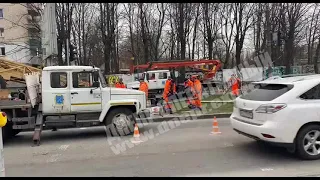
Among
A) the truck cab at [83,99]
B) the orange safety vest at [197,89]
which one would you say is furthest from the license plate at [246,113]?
the orange safety vest at [197,89]

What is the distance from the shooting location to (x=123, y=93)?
27.9ft

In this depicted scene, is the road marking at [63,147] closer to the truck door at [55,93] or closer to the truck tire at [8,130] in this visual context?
the truck door at [55,93]

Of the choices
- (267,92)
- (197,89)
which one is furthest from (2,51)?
(267,92)

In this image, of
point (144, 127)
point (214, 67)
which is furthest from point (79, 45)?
point (144, 127)

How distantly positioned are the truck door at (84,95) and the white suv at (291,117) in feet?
14.5

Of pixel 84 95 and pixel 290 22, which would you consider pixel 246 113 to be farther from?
pixel 290 22

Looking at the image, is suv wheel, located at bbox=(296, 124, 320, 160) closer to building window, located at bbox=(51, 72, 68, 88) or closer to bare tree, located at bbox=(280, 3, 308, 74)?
building window, located at bbox=(51, 72, 68, 88)

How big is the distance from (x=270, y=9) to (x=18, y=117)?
117 feet

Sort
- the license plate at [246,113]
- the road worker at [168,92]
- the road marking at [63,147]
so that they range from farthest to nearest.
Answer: the road worker at [168,92] → the road marking at [63,147] → the license plate at [246,113]

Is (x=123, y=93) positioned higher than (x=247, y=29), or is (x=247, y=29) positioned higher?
(x=247, y=29)

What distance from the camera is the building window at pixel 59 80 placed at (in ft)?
26.9

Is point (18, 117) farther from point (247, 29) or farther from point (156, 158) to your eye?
point (247, 29)

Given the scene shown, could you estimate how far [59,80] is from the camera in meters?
8.24

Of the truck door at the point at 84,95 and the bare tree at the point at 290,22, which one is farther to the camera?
the bare tree at the point at 290,22
